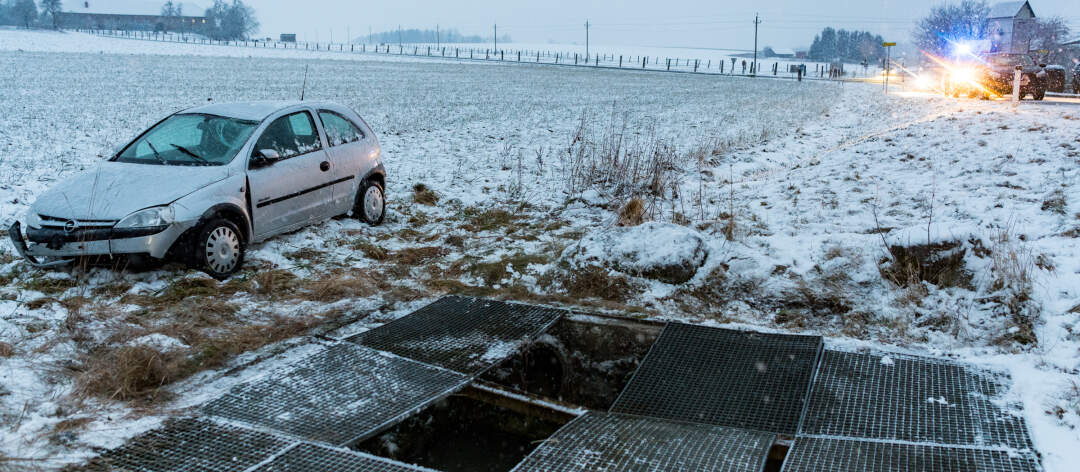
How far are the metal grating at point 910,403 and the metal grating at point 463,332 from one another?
84.0 inches

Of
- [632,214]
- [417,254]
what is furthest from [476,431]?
[632,214]

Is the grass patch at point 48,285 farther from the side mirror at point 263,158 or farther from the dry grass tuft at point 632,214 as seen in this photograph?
the dry grass tuft at point 632,214

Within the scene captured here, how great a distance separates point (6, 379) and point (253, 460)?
75.9 inches

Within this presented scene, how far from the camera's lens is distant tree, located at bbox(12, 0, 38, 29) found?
147 meters

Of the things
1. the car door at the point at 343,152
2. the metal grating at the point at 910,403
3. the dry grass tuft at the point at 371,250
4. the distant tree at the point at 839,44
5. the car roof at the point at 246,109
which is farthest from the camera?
the distant tree at the point at 839,44

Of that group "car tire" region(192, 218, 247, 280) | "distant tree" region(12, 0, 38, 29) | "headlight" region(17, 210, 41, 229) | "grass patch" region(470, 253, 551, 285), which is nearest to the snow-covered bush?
"grass patch" region(470, 253, 551, 285)

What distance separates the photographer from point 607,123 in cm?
2128

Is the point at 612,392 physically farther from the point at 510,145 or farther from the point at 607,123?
the point at 607,123

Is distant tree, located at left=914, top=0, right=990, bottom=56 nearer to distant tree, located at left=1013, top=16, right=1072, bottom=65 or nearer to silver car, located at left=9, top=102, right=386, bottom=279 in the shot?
distant tree, located at left=1013, top=16, right=1072, bottom=65

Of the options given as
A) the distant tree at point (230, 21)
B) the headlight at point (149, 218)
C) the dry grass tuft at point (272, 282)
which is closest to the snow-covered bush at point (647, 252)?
the dry grass tuft at point (272, 282)

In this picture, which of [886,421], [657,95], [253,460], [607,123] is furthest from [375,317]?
[657,95]

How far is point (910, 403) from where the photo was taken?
488 centimetres

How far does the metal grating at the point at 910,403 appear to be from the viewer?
14.6ft

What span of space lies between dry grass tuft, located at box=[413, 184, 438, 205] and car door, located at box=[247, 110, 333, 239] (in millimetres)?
2299
